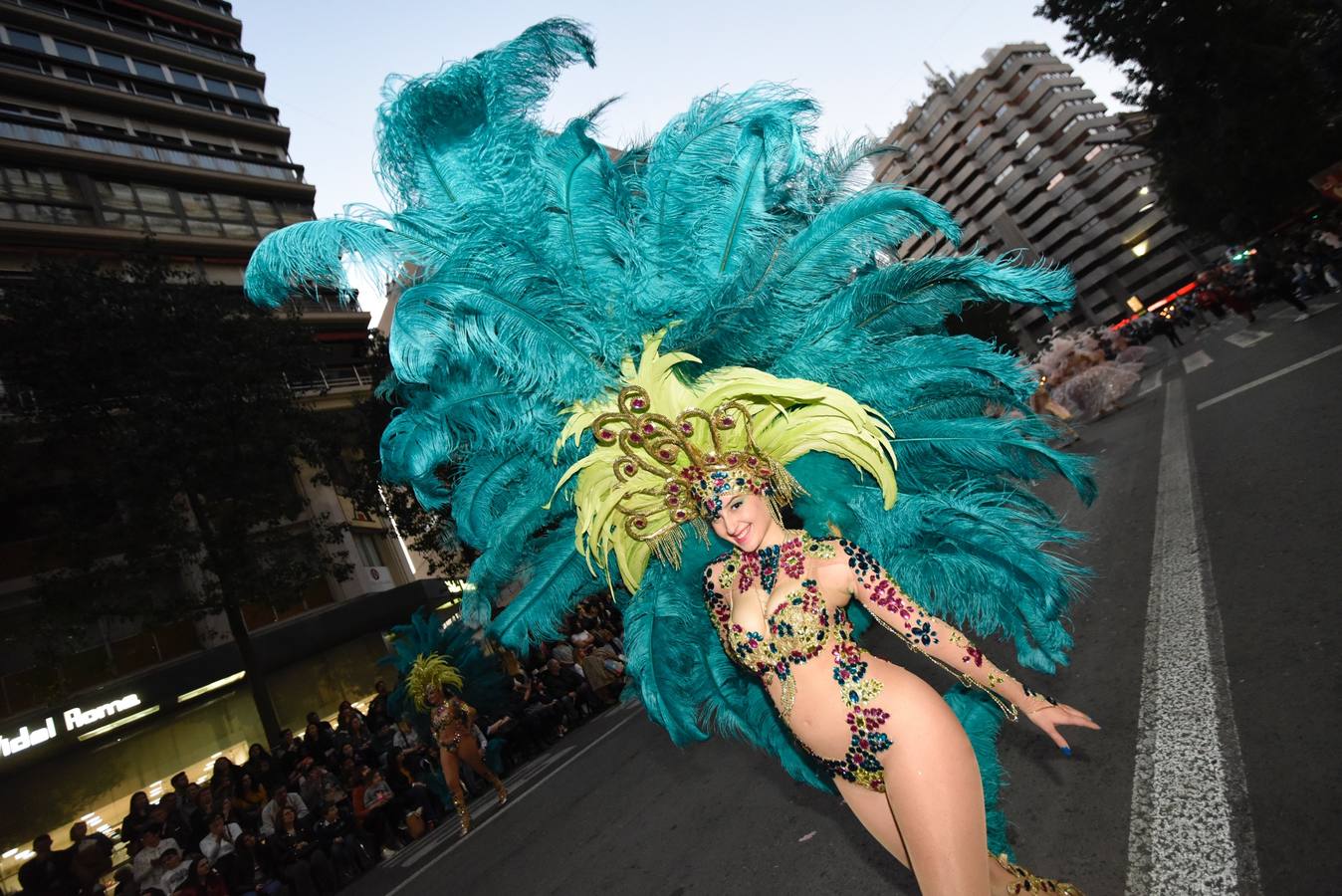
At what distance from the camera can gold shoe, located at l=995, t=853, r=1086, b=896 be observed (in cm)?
206

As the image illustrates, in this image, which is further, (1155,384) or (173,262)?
(173,262)

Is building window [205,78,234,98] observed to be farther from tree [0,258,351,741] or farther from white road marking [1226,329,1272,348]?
white road marking [1226,329,1272,348]

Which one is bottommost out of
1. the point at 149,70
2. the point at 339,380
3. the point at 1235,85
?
the point at 1235,85

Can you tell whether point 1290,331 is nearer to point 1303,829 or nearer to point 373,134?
point 1303,829

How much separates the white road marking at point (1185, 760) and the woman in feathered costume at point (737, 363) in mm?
399

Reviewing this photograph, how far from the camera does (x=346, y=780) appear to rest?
8.30 metres

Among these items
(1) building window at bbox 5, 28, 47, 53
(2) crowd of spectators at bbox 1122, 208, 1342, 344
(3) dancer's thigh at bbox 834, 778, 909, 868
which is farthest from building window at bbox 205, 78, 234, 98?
(2) crowd of spectators at bbox 1122, 208, 1342, 344


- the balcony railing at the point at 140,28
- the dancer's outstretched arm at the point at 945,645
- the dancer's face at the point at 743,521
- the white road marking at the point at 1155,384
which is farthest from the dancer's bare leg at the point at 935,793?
the balcony railing at the point at 140,28

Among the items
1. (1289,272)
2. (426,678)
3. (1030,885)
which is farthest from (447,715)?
(1289,272)

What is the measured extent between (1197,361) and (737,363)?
16.3m

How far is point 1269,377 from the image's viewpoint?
838 cm

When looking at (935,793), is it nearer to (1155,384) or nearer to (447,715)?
(447,715)

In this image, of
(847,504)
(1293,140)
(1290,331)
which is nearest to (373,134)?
(847,504)

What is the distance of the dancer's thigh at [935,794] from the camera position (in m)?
1.82
